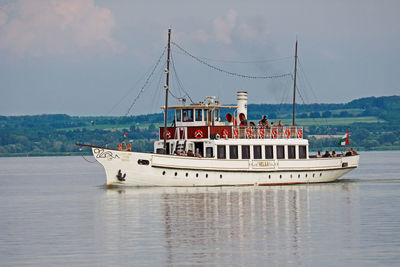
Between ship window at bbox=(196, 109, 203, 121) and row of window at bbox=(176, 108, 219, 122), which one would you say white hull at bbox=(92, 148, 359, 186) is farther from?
row of window at bbox=(176, 108, 219, 122)

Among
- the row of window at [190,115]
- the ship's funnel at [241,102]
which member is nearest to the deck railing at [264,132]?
the row of window at [190,115]

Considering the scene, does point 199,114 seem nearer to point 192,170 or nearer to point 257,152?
point 257,152

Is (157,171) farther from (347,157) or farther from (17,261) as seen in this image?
(17,261)

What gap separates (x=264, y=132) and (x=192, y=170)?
26.3ft

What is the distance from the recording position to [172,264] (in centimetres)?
2806

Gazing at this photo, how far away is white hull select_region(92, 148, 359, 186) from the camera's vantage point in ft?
186

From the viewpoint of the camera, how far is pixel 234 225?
37875 mm

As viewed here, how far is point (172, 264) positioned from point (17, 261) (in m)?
5.78

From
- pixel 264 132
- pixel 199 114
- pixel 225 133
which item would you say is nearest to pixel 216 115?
pixel 199 114

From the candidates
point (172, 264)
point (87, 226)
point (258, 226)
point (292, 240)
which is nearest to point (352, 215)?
point (258, 226)

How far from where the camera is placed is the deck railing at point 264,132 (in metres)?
61.9

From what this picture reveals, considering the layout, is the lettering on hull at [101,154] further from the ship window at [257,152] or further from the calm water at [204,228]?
the ship window at [257,152]

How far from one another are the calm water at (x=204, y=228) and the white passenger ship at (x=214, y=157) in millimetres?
1098

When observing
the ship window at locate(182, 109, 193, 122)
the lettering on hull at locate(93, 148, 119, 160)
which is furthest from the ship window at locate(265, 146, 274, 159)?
the lettering on hull at locate(93, 148, 119, 160)
